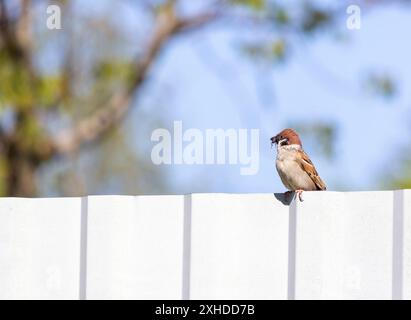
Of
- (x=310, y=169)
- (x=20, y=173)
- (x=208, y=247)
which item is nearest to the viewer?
(x=208, y=247)

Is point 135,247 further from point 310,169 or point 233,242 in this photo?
point 310,169

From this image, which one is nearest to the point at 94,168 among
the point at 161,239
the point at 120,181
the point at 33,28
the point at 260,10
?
the point at 120,181

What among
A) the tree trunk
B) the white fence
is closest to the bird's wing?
the white fence

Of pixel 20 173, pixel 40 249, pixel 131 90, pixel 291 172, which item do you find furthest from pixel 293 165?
pixel 131 90

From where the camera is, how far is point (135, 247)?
136 inches

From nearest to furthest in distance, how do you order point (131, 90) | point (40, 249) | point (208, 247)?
point (208, 247), point (40, 249), point (131, 90)

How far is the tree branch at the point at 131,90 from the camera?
1245cm

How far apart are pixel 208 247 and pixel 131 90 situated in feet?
30.1

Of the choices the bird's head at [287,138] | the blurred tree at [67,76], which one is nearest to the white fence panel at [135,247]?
the bird's head at [287,138]

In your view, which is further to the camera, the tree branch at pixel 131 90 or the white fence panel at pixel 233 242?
the tree branch at pixel 131 90

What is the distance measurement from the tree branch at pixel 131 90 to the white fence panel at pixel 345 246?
9192 millimetres

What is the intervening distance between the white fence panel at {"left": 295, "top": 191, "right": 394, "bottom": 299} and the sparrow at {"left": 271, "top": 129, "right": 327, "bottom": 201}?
1371 mm

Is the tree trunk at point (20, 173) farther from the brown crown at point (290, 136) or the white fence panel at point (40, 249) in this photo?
the white fence panel at point (40, 249)

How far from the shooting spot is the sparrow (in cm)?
470
